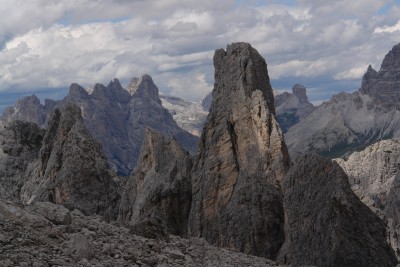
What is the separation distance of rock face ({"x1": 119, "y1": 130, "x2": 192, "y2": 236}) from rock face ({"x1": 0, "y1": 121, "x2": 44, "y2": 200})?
881 inches

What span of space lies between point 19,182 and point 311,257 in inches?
2994

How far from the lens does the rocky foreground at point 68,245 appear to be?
18703mm

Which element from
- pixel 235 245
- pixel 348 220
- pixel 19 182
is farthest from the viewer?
pixel 19 182

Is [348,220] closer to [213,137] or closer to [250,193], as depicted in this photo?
[250,193]

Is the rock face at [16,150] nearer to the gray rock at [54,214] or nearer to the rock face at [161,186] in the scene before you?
the rock face at [161,186]

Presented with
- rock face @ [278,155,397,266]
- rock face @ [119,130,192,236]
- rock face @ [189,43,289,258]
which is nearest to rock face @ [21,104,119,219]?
rock face @ [119,130,192,236]

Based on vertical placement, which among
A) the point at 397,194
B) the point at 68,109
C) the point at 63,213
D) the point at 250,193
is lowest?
the point at 397,194

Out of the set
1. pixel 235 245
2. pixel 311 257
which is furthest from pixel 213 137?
pixel 311 257

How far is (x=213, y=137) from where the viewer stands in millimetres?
90000

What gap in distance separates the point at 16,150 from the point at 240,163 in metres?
49.2

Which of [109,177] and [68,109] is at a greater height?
[68,109]

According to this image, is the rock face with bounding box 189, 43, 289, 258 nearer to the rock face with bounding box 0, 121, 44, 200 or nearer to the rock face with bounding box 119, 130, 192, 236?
the rock face with bounding box 119, 130, 192, 236

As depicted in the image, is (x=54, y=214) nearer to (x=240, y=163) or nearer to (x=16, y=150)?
(x=240, y=163)

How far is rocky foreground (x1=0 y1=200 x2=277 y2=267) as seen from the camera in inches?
736
